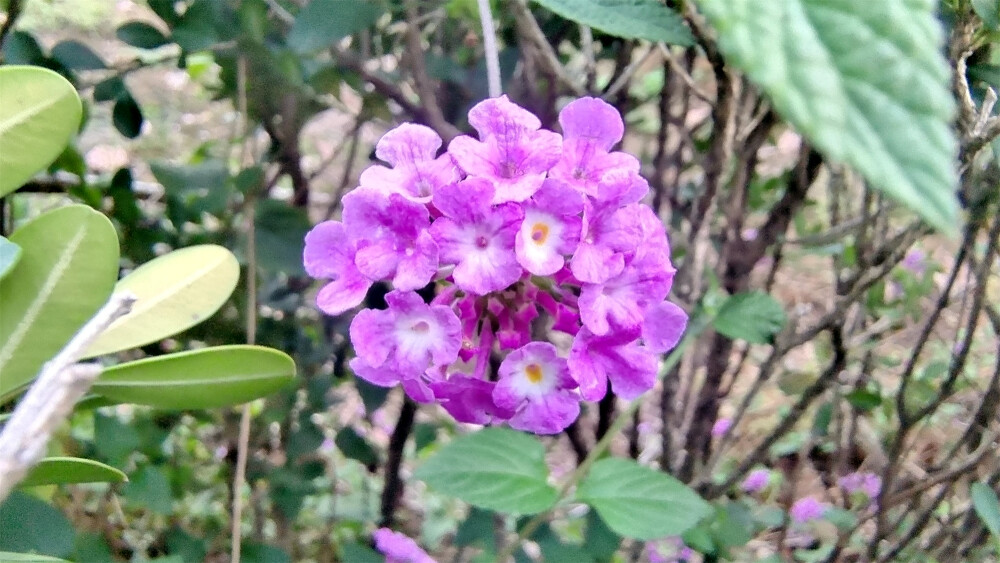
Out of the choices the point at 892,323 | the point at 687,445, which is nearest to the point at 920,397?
the point at 892,323

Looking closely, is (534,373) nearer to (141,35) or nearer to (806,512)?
(141,35)

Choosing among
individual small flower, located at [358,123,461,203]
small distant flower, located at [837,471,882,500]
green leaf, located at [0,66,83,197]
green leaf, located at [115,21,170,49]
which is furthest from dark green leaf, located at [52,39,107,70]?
small distant flower, located at [837,471,882,500]

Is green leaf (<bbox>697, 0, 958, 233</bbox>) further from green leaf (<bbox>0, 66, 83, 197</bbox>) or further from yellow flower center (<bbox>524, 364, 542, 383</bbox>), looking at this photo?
green leaf (<bbox>0, 66, 83, 197</bbox>)

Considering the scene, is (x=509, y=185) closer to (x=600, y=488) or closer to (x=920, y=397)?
(x=600, y=488)

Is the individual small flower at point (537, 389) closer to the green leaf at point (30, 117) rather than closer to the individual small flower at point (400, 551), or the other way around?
the green leaf at point (30, 117)

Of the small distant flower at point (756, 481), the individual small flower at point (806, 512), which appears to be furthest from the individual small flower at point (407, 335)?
the small distant flower at point (756, 481)

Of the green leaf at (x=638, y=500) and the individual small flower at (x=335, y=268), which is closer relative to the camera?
the individual small flower at (x=335, y=268)
